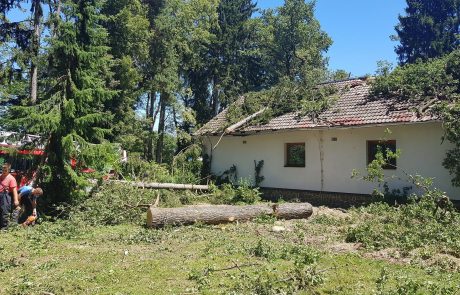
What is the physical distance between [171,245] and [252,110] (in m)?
12.3

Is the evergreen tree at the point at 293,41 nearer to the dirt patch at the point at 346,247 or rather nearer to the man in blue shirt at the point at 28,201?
the man in blue shirt at the point at 28,201

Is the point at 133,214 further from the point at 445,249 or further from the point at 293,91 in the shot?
the point at 293,91

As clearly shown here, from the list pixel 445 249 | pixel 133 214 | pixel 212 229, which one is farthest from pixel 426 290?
pixel 133 214

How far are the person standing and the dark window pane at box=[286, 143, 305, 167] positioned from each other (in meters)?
11.1

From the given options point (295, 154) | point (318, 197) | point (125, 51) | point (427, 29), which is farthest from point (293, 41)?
point (318, 197)

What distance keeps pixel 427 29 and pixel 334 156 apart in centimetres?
2801

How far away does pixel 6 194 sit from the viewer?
35.7ft

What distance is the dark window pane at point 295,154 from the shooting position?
18.3m

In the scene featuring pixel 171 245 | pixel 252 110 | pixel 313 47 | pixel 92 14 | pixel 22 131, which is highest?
pixel 313 47

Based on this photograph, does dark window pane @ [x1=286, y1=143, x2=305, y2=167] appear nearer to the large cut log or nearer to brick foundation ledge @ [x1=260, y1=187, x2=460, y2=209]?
brick foundation ledge @ [x1=260, y1=187, x2=460, y2=209]

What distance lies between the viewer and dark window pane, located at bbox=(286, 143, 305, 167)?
18344 mm

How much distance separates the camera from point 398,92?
54.0ft

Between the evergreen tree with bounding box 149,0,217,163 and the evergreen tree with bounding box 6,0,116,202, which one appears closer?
the evergreen tree with bounding box 6,0,116,202

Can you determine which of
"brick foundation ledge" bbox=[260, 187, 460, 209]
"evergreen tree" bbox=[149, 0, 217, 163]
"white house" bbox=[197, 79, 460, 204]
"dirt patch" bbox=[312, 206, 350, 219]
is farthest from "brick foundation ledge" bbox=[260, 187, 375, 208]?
"evergreen tree" bbox=[149, 0, 217, 163]
